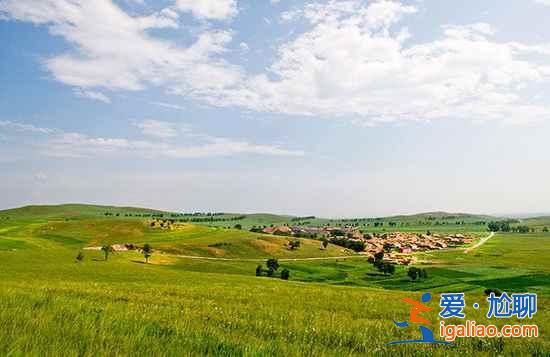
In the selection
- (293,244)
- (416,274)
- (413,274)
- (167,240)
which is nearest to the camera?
(413,274)

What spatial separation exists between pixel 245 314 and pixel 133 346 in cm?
729

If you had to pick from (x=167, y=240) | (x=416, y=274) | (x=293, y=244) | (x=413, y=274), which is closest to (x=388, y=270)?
(x=416, y=274)

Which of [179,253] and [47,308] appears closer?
[47,308]

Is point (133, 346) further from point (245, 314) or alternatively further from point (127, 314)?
point (245, 314)

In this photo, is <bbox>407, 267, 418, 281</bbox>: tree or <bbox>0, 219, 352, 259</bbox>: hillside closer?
<bbox>407, 267, 418, 281</bbox>: tree

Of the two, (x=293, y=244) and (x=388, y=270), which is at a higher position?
(x=293, y=244)

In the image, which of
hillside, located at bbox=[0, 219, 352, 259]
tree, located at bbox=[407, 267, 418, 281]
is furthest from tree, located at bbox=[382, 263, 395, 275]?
hillside, located at bbox=[0, 219, 352, 259]

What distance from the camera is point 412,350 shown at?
804 cm

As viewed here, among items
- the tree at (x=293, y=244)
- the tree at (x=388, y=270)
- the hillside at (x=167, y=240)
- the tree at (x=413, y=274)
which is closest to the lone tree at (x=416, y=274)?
the tree at (x=413, y=274)

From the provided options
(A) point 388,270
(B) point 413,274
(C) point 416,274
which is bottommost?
(A) point 388,270

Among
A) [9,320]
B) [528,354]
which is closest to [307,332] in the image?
[528,354]

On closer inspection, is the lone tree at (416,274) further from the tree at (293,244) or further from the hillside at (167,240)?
Answer: the tree at (293,244)

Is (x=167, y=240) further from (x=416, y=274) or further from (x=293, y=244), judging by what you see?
(x=416, y=274)

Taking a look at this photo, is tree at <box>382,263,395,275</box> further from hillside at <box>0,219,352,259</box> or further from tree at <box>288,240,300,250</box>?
tree at <box>288,240,300,250</box>
